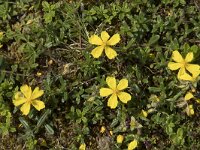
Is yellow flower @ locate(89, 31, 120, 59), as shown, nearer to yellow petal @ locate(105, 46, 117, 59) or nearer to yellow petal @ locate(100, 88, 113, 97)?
yellow petal @ locate(105, 46, 117, 59)

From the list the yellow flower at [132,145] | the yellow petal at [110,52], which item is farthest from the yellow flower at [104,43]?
the yellow flower at [132,145]

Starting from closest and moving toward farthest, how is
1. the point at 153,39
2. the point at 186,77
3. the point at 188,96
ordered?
the point at 186,77, the point at 188,96, the point at 153,39

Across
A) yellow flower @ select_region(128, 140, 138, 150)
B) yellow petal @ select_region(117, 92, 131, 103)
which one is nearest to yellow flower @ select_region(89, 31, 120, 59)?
yellow petal @ select_region(117, 92, 131, 103)

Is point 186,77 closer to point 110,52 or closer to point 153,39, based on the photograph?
point 153,39

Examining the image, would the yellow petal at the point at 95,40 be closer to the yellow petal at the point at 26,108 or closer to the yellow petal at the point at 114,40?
the yellow petal at the point at 114,40

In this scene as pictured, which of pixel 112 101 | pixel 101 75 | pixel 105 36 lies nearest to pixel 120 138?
pixel 112 101

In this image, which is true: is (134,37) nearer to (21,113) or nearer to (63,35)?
(63,35)

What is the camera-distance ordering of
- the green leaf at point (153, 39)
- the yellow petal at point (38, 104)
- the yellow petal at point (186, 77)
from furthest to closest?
the green leaf at point (153, 39) → the yellow petal at point (38, 104) → the yellow petal at point (186, 77)
